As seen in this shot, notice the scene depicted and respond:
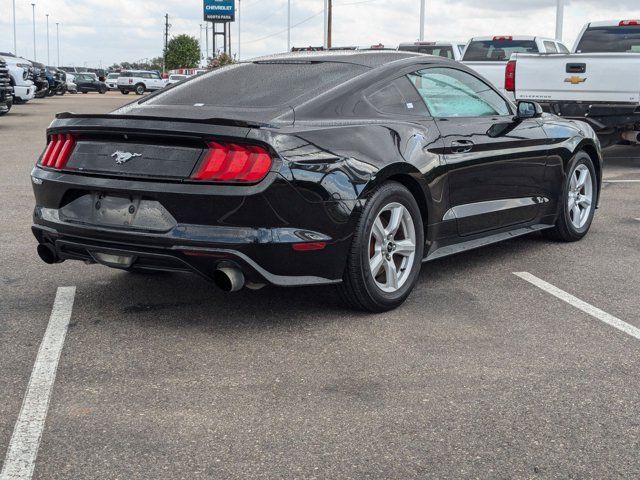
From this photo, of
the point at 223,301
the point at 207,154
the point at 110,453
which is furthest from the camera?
the point at 223,301

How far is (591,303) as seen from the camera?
213 inches

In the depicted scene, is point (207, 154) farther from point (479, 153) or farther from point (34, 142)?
point (34, 142)

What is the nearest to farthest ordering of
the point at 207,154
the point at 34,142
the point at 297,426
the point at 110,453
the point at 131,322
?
1. the point at 110,453
2. the point at 297,426
3. the point at 207,154
4. the point at 131,322
5. the point at 34,142

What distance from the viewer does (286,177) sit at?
14.6ft

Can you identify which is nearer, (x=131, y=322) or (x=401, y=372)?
(x=401, y=372)

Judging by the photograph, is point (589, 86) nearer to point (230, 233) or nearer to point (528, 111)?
point (528, 111)

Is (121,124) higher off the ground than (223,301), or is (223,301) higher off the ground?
(121,124)

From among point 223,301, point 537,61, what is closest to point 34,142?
point 537,61

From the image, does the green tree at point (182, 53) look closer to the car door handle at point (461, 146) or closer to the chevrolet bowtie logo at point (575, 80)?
the chevrolet bowtie logo at point (575, 80)

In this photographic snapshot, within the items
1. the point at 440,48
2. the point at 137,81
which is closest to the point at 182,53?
the point at 137,81

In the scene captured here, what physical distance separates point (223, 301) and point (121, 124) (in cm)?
124

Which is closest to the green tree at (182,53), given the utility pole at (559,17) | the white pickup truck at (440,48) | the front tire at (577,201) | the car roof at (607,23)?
the utility pole at (559,17)

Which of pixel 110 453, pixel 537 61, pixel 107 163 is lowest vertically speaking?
pixel 110 453

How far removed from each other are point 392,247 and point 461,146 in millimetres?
943
